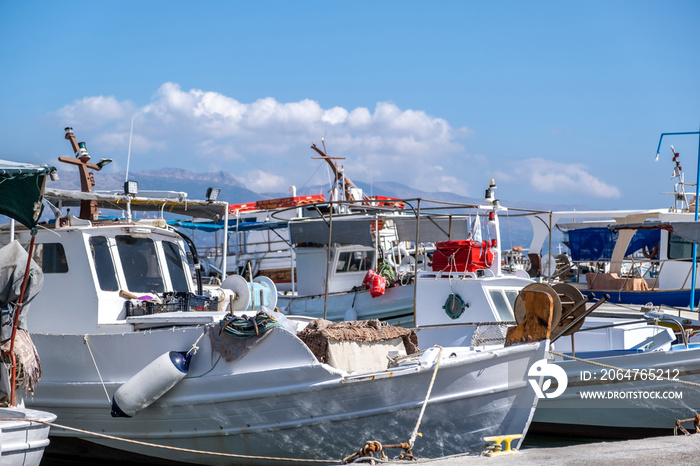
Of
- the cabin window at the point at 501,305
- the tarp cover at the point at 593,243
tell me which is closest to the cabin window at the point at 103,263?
the cabin window at the point at 501,305

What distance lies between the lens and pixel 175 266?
33.7ft

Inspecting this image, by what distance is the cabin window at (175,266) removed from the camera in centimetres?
1016

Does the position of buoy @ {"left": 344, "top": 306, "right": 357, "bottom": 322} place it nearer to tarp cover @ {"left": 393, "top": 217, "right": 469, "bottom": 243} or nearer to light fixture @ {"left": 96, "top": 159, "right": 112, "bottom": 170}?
tarp cover @ {"left": 393, "top": 217, "right": 469, "bottom": 243}

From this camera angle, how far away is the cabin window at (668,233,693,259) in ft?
69.5

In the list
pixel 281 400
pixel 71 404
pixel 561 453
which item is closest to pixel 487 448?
pixel 561 453

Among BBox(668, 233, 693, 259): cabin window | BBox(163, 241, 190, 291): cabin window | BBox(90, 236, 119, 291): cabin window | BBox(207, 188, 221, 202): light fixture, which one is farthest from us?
BBox(668, 233, 693, 259): cabin window

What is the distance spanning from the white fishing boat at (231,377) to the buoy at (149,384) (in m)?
0.01

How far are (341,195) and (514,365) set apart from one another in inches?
532

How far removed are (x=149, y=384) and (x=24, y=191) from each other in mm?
2406

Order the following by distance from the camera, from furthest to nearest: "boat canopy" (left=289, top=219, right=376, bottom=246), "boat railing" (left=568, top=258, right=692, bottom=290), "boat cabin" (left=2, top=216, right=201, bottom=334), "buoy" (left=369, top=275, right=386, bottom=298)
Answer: "boat railing" (left=568, top=258, right=692, bottom=290) < "boat canopy" (left=289, top=219, right=376, bottom=246) < "buoy" (left=369, top=275, right=386, bottom=298) < "boat cabin" (left=2, top=216, right=201, bottom=334)

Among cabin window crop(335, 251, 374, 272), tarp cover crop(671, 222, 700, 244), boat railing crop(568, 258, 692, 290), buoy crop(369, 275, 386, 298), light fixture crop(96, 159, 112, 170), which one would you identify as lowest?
boat railing crop(568, 258, 692, 290)

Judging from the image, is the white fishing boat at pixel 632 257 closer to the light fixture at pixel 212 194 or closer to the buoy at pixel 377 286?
the buoy at pixel 377 286

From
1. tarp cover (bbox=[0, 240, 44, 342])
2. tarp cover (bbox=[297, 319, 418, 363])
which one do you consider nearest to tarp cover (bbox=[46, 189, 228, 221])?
tarp cover (bbox=[0, 240, 44, 342])

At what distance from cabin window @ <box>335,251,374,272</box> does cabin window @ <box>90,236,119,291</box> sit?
26.5ft
